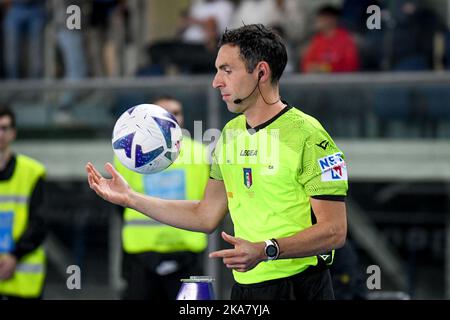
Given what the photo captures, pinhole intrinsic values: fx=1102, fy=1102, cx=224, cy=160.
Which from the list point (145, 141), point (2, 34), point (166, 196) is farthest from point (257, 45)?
point (2, 34)

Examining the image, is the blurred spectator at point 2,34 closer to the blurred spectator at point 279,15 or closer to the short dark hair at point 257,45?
the blurred spectator at point 279,15

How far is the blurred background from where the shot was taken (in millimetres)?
10430

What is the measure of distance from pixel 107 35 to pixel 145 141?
7.01 metres

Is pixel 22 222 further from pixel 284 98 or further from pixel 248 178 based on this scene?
pixel 248 178

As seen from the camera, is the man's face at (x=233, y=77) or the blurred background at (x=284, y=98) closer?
the man's face at (x=233, y=77)

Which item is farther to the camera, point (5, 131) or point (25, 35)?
point (25, 35)

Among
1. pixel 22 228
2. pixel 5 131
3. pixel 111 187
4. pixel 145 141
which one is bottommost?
pixel 22 228

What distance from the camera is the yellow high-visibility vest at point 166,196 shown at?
8438 millimetres

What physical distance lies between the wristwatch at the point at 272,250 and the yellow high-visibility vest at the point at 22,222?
13.1ft

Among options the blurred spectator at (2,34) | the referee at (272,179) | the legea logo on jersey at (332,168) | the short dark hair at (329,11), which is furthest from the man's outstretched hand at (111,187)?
the blurred spectator at (2,34)

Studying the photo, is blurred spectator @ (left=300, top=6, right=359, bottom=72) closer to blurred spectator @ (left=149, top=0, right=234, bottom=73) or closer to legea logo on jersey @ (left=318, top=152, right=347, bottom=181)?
blurred spectator @ (left=149, top=0, right=234, bottom=73)

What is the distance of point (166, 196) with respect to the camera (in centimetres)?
844

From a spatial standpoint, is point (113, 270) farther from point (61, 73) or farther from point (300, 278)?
point (300, 278)
